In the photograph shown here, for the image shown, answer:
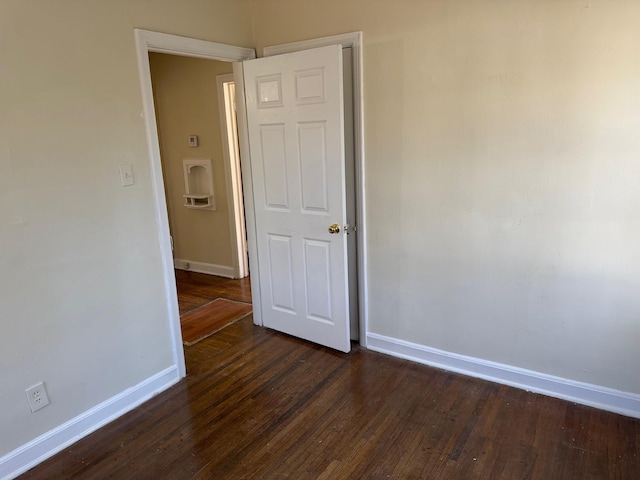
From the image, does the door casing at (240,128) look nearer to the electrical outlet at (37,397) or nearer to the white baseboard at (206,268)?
the electrical outlet at (37,397)

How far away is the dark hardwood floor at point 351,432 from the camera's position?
2098 millimetres

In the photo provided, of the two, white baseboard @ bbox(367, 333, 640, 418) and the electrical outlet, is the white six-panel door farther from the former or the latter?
the electrical outlet

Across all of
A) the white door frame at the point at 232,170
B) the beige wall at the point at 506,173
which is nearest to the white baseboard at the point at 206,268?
the white door frame at the point at 232,170

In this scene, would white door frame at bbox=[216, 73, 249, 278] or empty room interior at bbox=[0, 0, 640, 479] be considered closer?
empty room interior at bbox=[0, 0, 640, 479]

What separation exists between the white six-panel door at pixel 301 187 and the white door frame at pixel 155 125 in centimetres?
36

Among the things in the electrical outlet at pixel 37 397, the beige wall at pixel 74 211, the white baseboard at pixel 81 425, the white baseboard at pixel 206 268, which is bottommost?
the white baseboard at pixel 81 425

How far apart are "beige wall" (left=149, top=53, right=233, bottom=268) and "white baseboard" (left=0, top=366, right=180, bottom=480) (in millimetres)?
2281

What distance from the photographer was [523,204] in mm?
2434

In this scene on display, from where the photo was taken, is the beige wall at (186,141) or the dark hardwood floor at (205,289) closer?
the dark hardwood floor at (205,289)

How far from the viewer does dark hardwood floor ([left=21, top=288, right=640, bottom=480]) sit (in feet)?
6.88

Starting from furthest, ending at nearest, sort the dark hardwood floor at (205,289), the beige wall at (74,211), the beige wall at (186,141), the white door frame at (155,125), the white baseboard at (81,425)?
the beige wall at (186,141) < the dark hardwood floor at (205,289) < the white door frame at (155,125) < the white baseboard at (81,425) < the beige wall at (74,211)

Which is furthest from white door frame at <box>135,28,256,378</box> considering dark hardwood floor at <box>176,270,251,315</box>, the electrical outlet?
dark hardwood floor at <box>176,270,251,315</box>

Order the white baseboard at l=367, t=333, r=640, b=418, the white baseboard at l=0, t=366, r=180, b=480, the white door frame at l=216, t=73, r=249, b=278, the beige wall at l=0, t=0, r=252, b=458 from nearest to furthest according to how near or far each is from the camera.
→ 1. the beige wall at l=0, t=0, r=252, b=458
2. the white baseboard at l=0, t=366, r=180, b=480
3. the white baseboard at l=367, t=333, r=640, b=418
4. the white door frame at l=216, t=73, r=249, b=278

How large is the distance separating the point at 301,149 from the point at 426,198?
0.89 m
